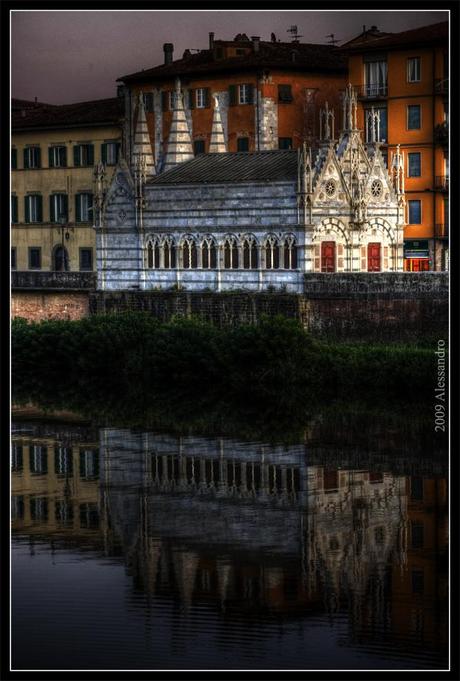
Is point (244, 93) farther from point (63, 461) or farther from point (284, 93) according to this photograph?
point (63, 461)

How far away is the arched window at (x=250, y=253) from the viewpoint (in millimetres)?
68000

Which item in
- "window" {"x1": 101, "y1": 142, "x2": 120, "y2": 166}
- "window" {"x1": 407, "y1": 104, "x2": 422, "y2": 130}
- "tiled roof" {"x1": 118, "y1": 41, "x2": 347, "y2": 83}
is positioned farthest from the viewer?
"window" {"x1": 101, "y1": 142, "x2": 120, "y2": 166}

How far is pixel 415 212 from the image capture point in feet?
251

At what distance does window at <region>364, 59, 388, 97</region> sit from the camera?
251 feet

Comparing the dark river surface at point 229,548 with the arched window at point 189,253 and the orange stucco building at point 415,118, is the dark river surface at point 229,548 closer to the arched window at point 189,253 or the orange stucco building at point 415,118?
the arched window at point 189,253

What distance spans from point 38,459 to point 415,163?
2802 centimetres

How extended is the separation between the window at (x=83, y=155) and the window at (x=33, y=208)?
293 cm

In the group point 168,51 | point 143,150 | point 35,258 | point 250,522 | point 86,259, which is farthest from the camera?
point 35,258

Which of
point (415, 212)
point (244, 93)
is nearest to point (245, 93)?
point (244, 93)

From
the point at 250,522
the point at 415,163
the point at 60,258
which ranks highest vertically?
the point at 415,163

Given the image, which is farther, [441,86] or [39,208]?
[39,208]

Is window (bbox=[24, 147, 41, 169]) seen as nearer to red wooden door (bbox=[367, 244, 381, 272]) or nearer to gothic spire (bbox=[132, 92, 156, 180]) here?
gothic spire (bbox=[132, 92, 156, 180])

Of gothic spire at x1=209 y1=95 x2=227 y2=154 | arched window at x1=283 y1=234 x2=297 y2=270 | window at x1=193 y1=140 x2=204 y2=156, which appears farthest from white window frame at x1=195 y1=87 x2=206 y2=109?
arched window at x1=283 y1=234 x2=297 y2=270

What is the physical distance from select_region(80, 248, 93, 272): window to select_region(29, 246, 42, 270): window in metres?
3.08
